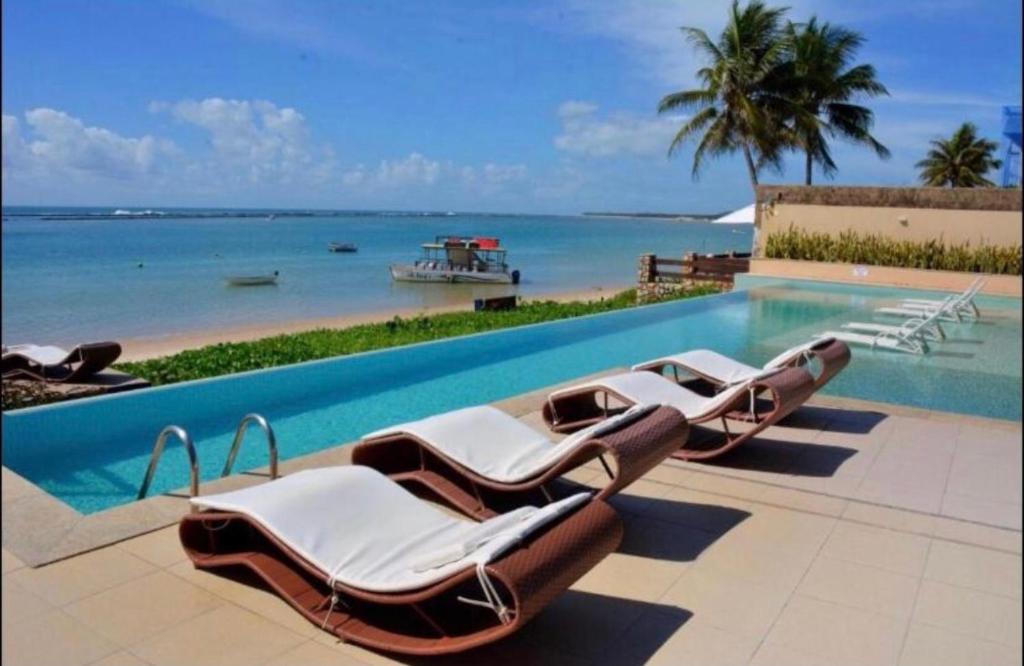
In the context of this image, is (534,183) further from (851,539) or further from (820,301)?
(851,539)

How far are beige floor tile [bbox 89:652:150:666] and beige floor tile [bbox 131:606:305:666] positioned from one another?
2 cm

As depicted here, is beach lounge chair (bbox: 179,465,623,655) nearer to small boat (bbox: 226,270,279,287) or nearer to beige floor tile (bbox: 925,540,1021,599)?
beige floor tile (bbox: 925,540,1021,599)

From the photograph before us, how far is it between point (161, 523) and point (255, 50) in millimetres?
2447

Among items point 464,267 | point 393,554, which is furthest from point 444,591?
point 464,267

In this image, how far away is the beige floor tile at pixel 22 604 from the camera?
9.93 feet

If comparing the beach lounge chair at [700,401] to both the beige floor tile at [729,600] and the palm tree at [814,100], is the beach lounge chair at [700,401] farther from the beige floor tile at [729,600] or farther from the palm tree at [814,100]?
the palm tree at [814,100]

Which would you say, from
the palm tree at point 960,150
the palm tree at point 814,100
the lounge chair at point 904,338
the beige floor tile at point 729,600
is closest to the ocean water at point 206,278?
the palm tree at point 960,150

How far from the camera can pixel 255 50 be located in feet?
12.9

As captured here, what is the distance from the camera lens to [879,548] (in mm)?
3842

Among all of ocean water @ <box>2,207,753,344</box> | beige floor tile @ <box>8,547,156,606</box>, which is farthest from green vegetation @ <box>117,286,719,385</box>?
beige floor tile @ <box>8,547,156,606</box>

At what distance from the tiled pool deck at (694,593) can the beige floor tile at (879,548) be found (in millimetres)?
11

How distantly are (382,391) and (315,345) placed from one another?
2515 mm

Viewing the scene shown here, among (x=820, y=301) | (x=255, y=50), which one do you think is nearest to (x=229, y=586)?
(x=255, y=50)

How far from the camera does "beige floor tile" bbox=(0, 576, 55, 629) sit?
3.03 metres
